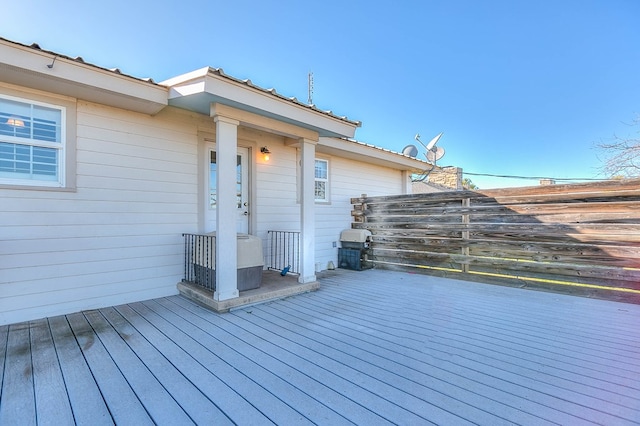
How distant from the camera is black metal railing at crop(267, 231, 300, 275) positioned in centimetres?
537

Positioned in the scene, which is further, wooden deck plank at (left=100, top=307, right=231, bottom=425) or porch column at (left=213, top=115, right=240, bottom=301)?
porch column at (left=213, top=115, right=240, bottom=301)

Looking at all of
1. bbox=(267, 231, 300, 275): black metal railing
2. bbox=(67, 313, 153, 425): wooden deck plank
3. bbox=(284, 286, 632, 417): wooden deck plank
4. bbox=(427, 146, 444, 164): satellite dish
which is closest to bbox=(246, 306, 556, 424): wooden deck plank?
bbox=(284, 286, 632, 417): wooden deck plank

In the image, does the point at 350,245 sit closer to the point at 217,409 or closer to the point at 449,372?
the point at 449,372

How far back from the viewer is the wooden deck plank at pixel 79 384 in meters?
1.63

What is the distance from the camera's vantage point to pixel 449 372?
2.10 m

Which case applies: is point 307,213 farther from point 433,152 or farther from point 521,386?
point 433,152

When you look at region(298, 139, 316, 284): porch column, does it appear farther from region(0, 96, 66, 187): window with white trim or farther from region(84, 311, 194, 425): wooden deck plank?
region(0, 96, 66, 187): window with white trim

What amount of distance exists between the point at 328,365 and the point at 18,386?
2.09m

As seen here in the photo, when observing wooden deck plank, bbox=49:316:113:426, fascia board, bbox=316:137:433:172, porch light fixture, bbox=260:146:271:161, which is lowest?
wooden deck plank, bbox=49:316:113:426

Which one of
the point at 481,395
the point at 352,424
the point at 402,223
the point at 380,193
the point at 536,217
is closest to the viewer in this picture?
the point at 352,424

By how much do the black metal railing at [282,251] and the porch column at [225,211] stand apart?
65.9 inches

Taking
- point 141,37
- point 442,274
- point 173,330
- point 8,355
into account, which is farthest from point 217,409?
point 141,37

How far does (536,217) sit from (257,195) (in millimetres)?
4511

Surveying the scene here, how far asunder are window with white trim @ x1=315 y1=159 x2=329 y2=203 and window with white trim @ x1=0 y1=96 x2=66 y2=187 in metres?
4.22
